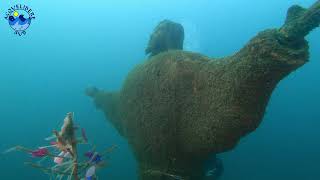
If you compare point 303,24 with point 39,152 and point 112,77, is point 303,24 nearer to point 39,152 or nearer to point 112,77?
point 39,152

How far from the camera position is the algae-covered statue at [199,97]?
498cm

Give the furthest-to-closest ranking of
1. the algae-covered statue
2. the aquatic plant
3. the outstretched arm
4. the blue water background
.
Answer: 1. the blue water background
2. the algae-covered statue
3. the outstretched arm
4. the aquatic plant

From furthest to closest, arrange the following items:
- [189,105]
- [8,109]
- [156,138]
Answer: [8,109], [156,138], [189,105]

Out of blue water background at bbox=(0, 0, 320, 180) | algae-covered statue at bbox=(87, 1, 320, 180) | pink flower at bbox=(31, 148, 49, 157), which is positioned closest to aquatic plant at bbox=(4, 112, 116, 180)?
pink flower at bbox=(31, 148, 49, 157)

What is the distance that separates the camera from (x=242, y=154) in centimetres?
1789

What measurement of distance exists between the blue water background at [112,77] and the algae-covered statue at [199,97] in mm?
10946

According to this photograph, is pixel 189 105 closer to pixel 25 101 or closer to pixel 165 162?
pixel 165 162

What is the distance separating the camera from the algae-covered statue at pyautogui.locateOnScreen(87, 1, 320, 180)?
4.98 meters

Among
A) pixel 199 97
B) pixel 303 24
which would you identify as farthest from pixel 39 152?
pixel 303 24

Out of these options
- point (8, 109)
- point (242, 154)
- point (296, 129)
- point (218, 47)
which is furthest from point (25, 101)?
point (296, 129)

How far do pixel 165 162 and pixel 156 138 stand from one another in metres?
0.56

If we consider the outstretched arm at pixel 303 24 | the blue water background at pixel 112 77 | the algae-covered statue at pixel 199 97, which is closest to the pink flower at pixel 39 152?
the algae-covered statue at pixel 199 97

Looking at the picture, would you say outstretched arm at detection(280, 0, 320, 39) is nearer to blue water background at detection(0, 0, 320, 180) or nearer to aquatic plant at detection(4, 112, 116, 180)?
aquatic plant at detection(4, 112, 116, 180)

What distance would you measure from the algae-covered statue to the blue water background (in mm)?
10946
